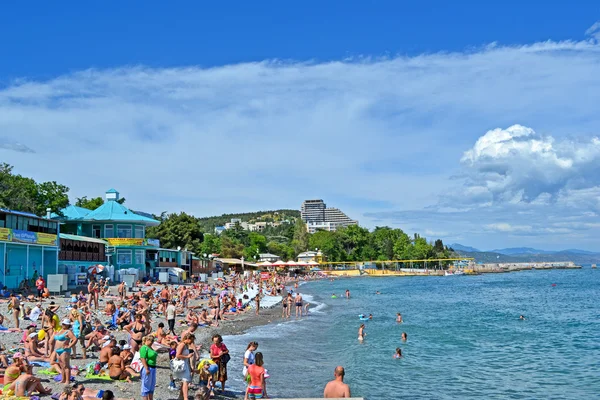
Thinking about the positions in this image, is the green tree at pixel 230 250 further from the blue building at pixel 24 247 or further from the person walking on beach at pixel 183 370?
the person walking on beach at pixel 183 370

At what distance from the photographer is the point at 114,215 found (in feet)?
162

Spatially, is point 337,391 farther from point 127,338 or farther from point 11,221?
point 11,221

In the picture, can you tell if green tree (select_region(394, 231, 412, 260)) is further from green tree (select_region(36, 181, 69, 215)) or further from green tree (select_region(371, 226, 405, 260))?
green tree (select_region(36, 181, 69, 215))

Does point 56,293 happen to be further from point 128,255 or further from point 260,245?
point 260,245

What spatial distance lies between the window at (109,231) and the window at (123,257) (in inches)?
90.6

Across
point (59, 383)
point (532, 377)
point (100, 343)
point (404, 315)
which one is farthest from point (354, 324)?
point (59, 383)

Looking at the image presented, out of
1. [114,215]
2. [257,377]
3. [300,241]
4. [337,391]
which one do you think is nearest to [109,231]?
[114,215]

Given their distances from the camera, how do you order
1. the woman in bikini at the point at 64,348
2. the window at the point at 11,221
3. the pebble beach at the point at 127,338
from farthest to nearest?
the window at the point at 11,221, the pebble beach at the point at 127,338, the woman in bikini at the point at 64,348

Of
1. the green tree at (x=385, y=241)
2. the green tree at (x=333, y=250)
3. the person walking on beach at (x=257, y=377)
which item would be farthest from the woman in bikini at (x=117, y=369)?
the green tree at (x=385, y=241)

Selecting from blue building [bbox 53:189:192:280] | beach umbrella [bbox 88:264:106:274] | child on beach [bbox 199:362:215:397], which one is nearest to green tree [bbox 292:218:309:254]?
blue building [bbox 53:189:192:280]

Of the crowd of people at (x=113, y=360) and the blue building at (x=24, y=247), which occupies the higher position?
the blue building at (x=24, y=247)

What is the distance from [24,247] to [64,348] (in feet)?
75.6

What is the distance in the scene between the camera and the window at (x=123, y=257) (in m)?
47.8

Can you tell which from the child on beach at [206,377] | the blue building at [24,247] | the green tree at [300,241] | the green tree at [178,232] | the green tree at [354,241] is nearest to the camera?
the child on beach at [206,377]
